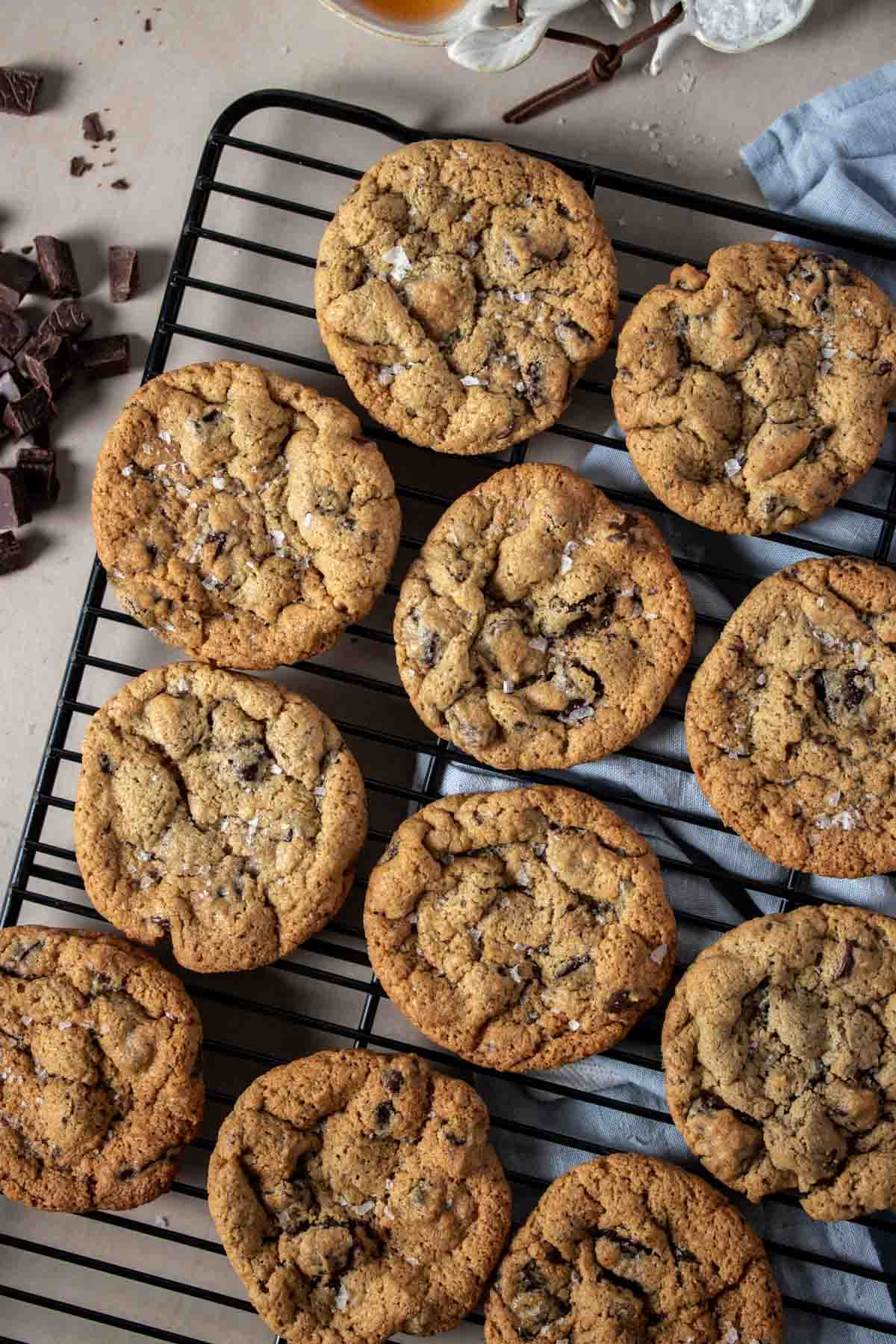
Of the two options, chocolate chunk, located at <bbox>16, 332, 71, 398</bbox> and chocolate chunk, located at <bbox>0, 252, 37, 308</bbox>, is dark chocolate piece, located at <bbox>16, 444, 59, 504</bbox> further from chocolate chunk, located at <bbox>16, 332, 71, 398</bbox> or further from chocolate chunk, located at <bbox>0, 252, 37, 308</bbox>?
chocolate chunk, located at <bbox>0, 252, 37, 308</bbox>

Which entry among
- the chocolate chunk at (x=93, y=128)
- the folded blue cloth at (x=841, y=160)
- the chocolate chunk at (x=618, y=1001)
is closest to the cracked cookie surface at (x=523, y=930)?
the chocolate chunk at (x=618, y=1001)

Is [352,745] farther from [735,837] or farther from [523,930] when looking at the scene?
[735,837]

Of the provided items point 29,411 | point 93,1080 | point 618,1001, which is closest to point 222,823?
point 93,1080

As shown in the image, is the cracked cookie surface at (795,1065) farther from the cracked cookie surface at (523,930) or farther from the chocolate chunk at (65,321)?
the chocolate chunk at (65,321)

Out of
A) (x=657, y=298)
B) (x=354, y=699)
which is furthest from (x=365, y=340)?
(x=354, y=699)

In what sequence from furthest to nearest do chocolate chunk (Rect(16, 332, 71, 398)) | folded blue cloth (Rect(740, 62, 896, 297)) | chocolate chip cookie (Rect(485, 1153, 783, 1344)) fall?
chocolate chunk (Rect(16, 332, 71, 398))
folded blue cloth (Rect(740, 62, 896, 297))
chocolate chip cookie (Rect(485, 1153, 783, 1344))

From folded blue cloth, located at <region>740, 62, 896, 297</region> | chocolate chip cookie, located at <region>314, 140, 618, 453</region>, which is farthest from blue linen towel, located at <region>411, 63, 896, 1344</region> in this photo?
chocolate chip cookie, located at <region>314, 140, 618, 453</region>
